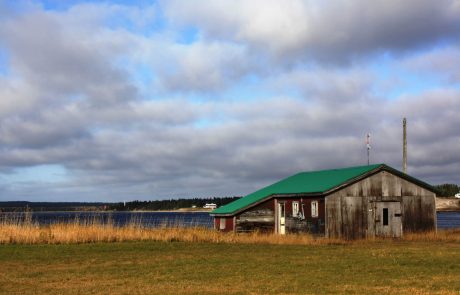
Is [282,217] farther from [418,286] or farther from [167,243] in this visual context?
[418,286]

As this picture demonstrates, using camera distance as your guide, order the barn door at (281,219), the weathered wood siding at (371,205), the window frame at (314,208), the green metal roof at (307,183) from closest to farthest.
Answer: the weathered wood siding at (371,205) → the window frame at (314,208) → the green metal roof at (307,183) → the barn door at (281,219)

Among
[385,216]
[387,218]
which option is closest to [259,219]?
[385,216]

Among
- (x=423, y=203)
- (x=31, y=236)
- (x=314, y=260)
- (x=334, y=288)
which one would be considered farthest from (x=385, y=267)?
(x=423, y=203)

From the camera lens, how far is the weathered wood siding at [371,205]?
124ft

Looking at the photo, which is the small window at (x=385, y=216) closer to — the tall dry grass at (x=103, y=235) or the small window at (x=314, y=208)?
the tall dry grass at (x=103, y=235)

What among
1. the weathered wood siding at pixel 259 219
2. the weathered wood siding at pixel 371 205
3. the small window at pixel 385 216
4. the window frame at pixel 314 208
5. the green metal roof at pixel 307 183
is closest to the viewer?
the weathered wood siding at pixel 371 205

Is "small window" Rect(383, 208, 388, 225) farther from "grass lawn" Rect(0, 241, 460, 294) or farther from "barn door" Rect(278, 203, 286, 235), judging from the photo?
"grass lawn" Rect(0, 241, 460, 294)

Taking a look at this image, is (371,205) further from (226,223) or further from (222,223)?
(222,223)

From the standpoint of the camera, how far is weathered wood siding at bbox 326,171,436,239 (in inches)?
1486

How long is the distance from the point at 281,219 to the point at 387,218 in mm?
7133

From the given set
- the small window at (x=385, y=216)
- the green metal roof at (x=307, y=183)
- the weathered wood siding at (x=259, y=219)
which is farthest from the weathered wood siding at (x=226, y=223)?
the small window at (x=385, y=216)

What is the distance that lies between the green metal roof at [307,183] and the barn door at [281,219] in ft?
3.40

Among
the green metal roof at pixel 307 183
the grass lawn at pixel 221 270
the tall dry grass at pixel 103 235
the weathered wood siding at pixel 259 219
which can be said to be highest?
the green metal roof at pixel 307 183

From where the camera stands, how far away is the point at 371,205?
3878 centimetres
